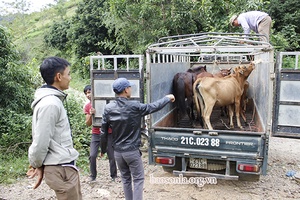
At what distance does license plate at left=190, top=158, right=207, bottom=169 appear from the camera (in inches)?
160

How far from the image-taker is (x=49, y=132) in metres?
2.10

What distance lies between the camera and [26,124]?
241 inches

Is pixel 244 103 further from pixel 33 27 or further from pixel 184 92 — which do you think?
pixel 33 27

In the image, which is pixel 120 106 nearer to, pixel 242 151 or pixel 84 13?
pixel 242 151

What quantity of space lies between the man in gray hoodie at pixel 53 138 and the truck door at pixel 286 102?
8.81 feet

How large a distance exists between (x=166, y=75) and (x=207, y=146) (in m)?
1.65

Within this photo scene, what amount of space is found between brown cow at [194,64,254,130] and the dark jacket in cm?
142

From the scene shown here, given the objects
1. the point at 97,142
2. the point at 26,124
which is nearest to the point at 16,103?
the point at 26,124

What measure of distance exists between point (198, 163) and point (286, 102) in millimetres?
1409

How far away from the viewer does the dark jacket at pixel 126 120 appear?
10.6 ft

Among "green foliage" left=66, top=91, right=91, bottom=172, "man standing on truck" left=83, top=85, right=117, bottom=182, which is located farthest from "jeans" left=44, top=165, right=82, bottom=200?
"green foliage" left=66, top=91, right=91, bottom=172

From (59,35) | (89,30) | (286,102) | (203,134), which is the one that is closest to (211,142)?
A: (203,134)

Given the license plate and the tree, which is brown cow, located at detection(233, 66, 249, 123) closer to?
the license plate

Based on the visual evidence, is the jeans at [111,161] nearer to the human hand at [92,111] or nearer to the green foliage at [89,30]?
the human hand at [92,111]
